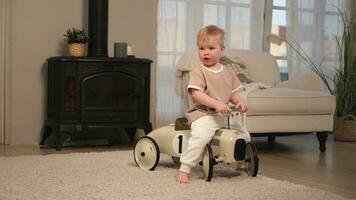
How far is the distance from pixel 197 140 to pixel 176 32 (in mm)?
2261

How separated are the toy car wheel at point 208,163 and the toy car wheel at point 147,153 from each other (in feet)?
1.04

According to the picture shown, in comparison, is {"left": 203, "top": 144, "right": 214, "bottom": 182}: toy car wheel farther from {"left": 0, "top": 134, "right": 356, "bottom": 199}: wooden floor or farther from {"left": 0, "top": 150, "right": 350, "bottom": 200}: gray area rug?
{"left": 0, "top": 134, "right": 356, "bottom": 199}: wooden floor

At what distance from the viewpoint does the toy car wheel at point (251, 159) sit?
2553 millimetres

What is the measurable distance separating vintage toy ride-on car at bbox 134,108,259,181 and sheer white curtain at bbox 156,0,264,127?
1.68 meters

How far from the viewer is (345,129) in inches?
188

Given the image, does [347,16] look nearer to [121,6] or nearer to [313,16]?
[313,16]

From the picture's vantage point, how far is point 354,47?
5145 millimetres

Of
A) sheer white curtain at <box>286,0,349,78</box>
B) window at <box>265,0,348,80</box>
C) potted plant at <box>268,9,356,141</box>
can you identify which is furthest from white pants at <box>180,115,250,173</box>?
sheer white curtain at <box>286,0,349,78</box>

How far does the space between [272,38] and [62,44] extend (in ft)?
6.79

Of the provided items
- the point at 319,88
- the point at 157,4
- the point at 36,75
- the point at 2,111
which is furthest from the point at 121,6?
the point at 319,88

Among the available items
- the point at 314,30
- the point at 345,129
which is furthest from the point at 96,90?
the point at 314,30

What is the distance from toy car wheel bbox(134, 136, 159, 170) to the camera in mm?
Answer: 2697

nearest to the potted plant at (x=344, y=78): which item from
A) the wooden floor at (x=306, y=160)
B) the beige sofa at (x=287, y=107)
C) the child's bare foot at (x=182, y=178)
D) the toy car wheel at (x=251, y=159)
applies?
the wooden floor at (x=306, y=160)

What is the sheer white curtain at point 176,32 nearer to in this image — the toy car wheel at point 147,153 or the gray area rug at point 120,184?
the gray area rug at point 120,184
